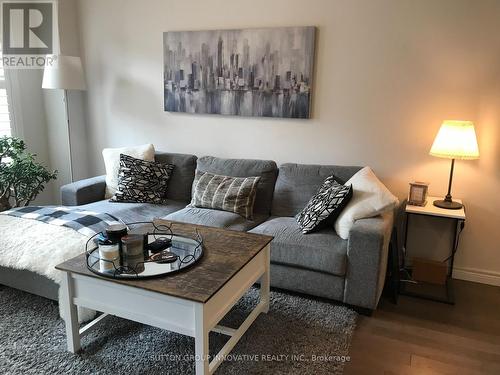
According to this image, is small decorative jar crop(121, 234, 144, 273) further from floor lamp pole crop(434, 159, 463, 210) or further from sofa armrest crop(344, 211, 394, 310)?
floor lamp pole crop(434, 159, 463, 210)

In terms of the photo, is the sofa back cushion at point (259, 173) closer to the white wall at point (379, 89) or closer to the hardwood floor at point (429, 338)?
the white wall at point (379, 89)

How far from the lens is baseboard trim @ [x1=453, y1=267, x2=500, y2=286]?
3.14 m

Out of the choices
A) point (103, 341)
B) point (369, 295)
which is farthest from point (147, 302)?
point (369, 295)

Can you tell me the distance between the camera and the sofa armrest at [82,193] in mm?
3555

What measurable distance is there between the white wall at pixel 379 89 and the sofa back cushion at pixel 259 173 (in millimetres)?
252

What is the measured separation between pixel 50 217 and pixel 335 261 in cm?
200

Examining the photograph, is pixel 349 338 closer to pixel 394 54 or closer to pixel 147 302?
pixel 147 302

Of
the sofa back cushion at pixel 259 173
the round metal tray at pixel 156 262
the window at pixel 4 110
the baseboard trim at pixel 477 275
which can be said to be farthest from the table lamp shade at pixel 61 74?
the baseboard trim at pixel 477 275

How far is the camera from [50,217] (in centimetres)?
296

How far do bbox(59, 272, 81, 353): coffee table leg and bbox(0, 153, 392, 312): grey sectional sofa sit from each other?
1.10 metres

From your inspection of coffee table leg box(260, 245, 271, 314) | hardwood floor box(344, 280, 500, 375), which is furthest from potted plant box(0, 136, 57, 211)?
hardwood floor box(344, 280, 500, 375)

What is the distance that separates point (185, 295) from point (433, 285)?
212cm

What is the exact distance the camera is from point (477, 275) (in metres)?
3.19

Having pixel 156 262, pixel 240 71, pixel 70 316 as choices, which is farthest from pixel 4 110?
pixel 156 262
